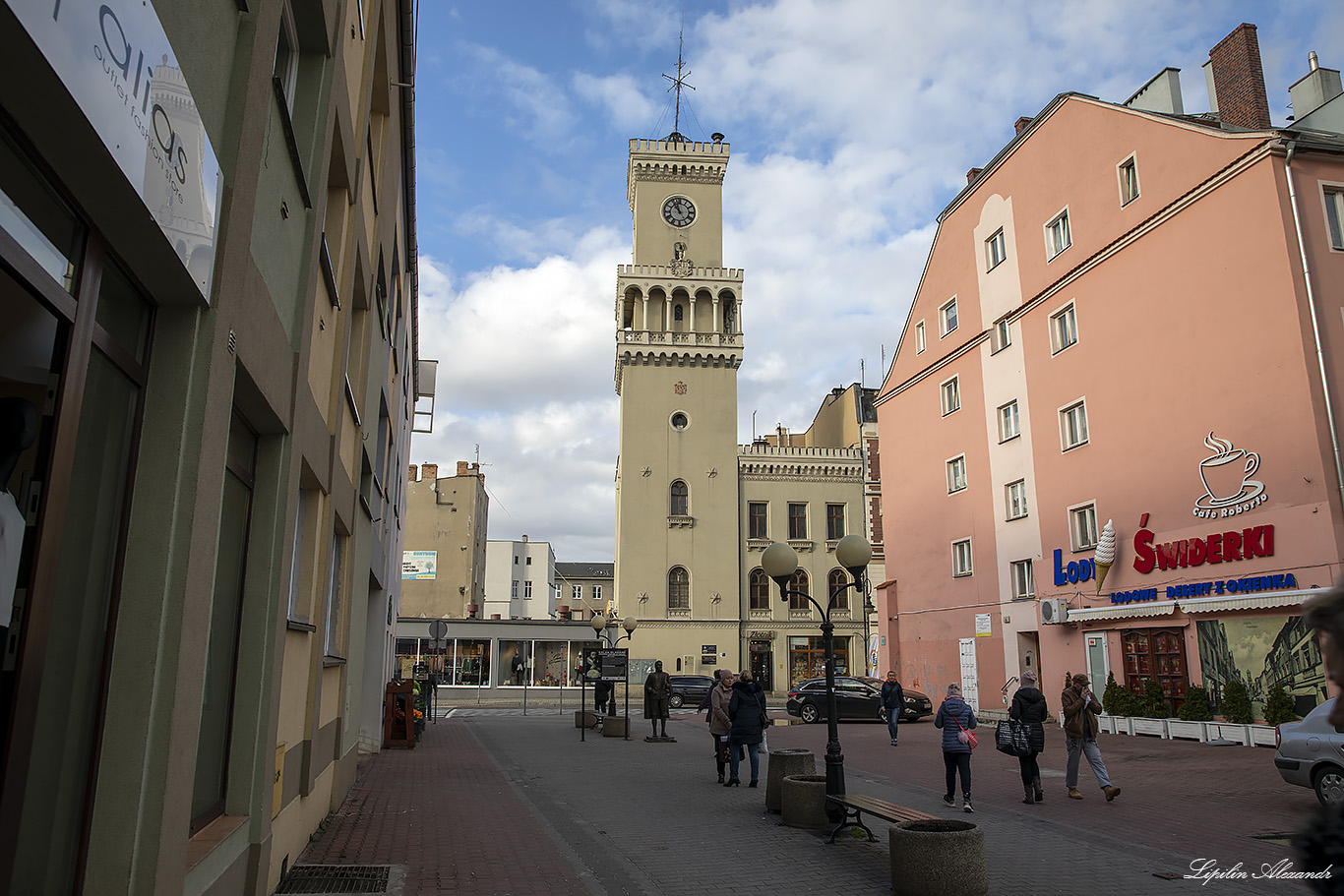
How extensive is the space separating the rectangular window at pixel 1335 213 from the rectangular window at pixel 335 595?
21.3 metres

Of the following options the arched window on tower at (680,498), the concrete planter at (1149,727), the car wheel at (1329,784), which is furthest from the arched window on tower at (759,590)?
the car wheel at (1329,784)

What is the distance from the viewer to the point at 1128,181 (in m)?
25.1

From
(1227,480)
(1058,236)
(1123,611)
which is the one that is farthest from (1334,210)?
(1123,611)

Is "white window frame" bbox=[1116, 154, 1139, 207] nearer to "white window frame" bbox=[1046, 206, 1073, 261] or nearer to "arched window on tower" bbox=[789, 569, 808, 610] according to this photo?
"white window frame" bbox=[1046, 206, 1073, 261]

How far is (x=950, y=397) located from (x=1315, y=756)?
77.9ft

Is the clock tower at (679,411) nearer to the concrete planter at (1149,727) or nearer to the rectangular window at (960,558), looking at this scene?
the rectangular window at (960,558)

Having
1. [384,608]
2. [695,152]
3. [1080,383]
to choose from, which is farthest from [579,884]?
[695,152]

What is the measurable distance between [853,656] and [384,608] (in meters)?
36.3

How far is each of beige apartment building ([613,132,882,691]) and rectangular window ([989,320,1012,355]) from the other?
849 inches

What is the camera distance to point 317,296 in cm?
846

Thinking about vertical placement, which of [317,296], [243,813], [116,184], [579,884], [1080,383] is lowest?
[579,884]

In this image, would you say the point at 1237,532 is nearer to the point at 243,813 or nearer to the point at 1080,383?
the point at 1080,383

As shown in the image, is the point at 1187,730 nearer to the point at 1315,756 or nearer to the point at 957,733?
the point at 1315,756

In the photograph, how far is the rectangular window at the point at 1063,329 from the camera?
2716 centimetres
